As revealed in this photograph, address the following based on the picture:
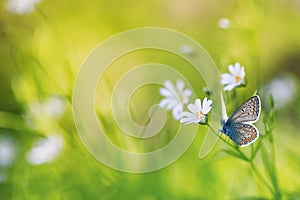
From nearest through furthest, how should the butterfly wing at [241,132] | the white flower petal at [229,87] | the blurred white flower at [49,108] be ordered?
the butterfly wing at [241,132] < the white flower petal at [229,87] < the blurred white flower at [49,108]

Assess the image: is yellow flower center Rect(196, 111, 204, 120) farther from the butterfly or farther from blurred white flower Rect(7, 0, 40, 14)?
blurred white flower Rect(7, 0, 40, 14)

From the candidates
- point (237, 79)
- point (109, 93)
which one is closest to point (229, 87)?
point (237, 79)

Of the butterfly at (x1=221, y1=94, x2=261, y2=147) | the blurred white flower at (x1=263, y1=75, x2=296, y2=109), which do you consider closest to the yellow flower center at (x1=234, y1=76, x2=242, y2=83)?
the butterfly at (x1=221, y1=94, x2=261, y2=147)

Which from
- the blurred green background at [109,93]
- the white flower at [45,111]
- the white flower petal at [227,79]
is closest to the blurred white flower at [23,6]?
the blurred green background at [109,93]

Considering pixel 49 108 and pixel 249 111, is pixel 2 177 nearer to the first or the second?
pixel 49 108

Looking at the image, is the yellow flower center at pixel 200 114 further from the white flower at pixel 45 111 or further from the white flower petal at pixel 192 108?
the white flower at pixel 45 111

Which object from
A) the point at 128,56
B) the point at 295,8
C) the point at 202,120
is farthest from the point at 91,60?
the point at 202,120
